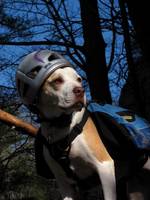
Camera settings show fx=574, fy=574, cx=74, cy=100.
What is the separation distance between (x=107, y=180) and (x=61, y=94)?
0.48 meters

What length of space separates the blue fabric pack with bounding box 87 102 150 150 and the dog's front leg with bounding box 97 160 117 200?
0.21 metres

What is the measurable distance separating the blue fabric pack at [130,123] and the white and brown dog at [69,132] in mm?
135

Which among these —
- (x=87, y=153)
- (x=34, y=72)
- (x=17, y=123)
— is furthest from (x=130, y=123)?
(x=17, y=123)

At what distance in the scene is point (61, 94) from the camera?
2.87 m

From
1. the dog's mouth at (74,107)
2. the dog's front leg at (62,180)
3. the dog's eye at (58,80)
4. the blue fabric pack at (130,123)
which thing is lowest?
the dog's front leg at (62,180)

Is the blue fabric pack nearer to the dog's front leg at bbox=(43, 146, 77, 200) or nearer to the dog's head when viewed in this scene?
the dog's head

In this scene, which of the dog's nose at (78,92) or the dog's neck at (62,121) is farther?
the dog's neck at (62,121)

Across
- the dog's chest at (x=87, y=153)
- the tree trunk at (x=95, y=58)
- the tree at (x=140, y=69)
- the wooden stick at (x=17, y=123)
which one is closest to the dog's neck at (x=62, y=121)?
the dog's chest at (x=87, y=153)

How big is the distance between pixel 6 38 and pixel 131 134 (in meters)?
6.80

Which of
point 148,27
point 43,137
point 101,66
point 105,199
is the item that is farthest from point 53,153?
point 101,66

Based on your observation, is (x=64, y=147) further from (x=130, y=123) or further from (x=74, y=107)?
(x=130, y=123)

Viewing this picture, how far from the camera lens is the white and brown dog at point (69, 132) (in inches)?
110

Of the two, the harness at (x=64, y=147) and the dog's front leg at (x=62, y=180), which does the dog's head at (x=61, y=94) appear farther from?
the dog's front leg at (x=62, y=180)

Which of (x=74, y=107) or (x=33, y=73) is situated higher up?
(x=33, y=73)
